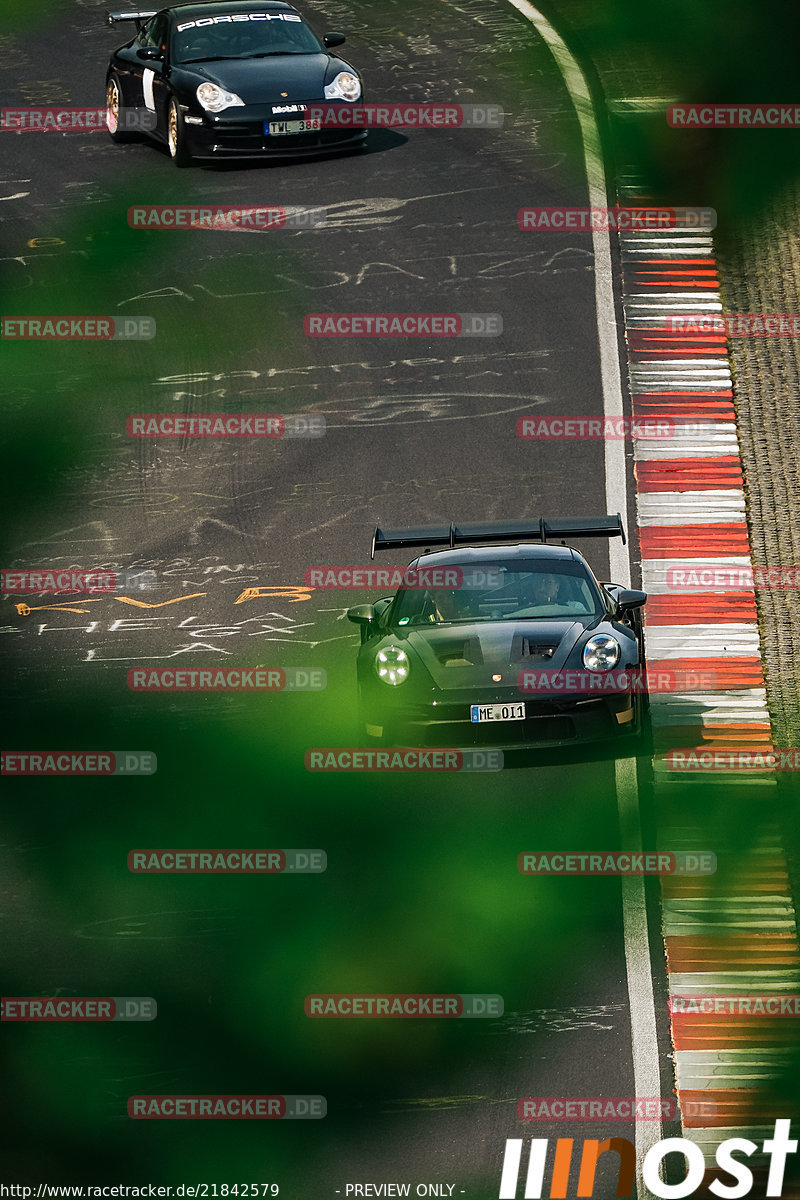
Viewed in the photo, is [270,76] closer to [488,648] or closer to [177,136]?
[177,136]

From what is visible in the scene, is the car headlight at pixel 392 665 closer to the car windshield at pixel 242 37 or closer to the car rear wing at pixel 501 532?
the car rear wing at pixel 501 532

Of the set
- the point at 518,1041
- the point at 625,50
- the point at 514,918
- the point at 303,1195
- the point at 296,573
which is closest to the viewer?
the point at 303,1195

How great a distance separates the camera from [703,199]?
73.0 feet

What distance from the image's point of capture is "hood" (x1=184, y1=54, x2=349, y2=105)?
67.5 ft

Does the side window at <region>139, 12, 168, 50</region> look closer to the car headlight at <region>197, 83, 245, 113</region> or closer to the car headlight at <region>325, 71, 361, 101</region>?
the car headlight at <region>197, 83, 245, 113</region>

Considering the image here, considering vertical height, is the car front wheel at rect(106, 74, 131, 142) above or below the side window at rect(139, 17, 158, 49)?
below

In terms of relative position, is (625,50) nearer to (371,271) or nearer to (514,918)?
(371,271)

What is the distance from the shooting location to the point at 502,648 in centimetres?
1277

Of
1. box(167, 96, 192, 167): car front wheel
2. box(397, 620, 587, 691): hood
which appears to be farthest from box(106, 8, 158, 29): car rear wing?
box(397, 620, 587, 691): hood

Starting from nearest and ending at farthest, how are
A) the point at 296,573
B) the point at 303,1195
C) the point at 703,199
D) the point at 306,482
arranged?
1. the point at 303,1195
2. the point at 296,573
3. the point at 306,482
4. the point at 703,199

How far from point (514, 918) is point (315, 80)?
39.9 ft

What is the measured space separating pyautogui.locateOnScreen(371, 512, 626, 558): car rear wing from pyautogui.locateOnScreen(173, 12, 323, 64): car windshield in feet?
31.3

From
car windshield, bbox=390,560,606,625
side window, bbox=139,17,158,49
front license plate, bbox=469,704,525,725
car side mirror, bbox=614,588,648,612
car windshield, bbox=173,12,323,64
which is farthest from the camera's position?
side window, bbox=139,17,158,49

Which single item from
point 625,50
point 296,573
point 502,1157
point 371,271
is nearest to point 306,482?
point 296,573
